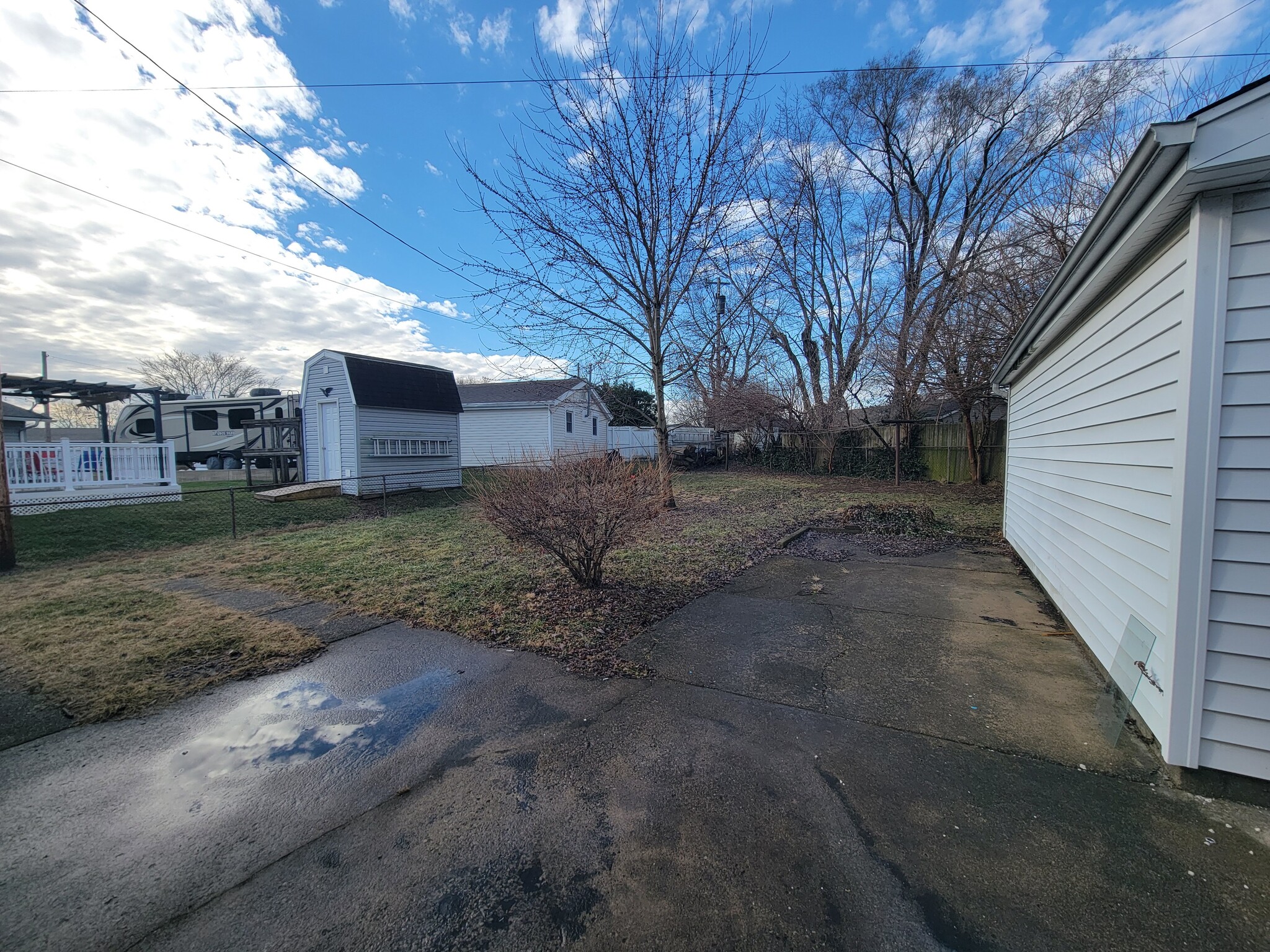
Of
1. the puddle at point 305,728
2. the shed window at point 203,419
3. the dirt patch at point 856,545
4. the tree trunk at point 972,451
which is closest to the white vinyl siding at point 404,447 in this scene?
the dirt patch at point 856,545

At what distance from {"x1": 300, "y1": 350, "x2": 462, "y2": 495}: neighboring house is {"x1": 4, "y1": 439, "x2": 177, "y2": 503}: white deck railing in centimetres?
314

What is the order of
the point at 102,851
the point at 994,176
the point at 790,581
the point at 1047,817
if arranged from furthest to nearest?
the point at 994,176, the point at 790,581, the point at 1047,817, the point at 102,851

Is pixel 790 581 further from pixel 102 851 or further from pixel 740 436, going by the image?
pixel 740 436

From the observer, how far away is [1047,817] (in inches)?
79.8

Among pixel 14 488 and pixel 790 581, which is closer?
pixel 790 581

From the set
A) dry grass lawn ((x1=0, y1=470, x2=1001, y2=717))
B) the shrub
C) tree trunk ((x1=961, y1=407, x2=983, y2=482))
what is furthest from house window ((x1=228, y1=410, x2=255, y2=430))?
tree trunk ((x1=961, y1=407, x2=983, y2=482))

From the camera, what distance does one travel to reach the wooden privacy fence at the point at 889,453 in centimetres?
1462

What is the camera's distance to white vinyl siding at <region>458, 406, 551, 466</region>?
68.7ft

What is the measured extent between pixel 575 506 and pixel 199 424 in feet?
72.0

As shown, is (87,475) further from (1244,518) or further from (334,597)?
(1244,518)

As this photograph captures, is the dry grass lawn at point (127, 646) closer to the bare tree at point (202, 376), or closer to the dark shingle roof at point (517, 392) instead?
the dark shingle roof at point (517, 392)

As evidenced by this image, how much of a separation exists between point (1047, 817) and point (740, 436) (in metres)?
20.9

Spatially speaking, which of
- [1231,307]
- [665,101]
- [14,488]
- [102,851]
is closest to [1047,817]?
[1231,307]

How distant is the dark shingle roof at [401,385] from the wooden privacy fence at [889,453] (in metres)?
13.0
